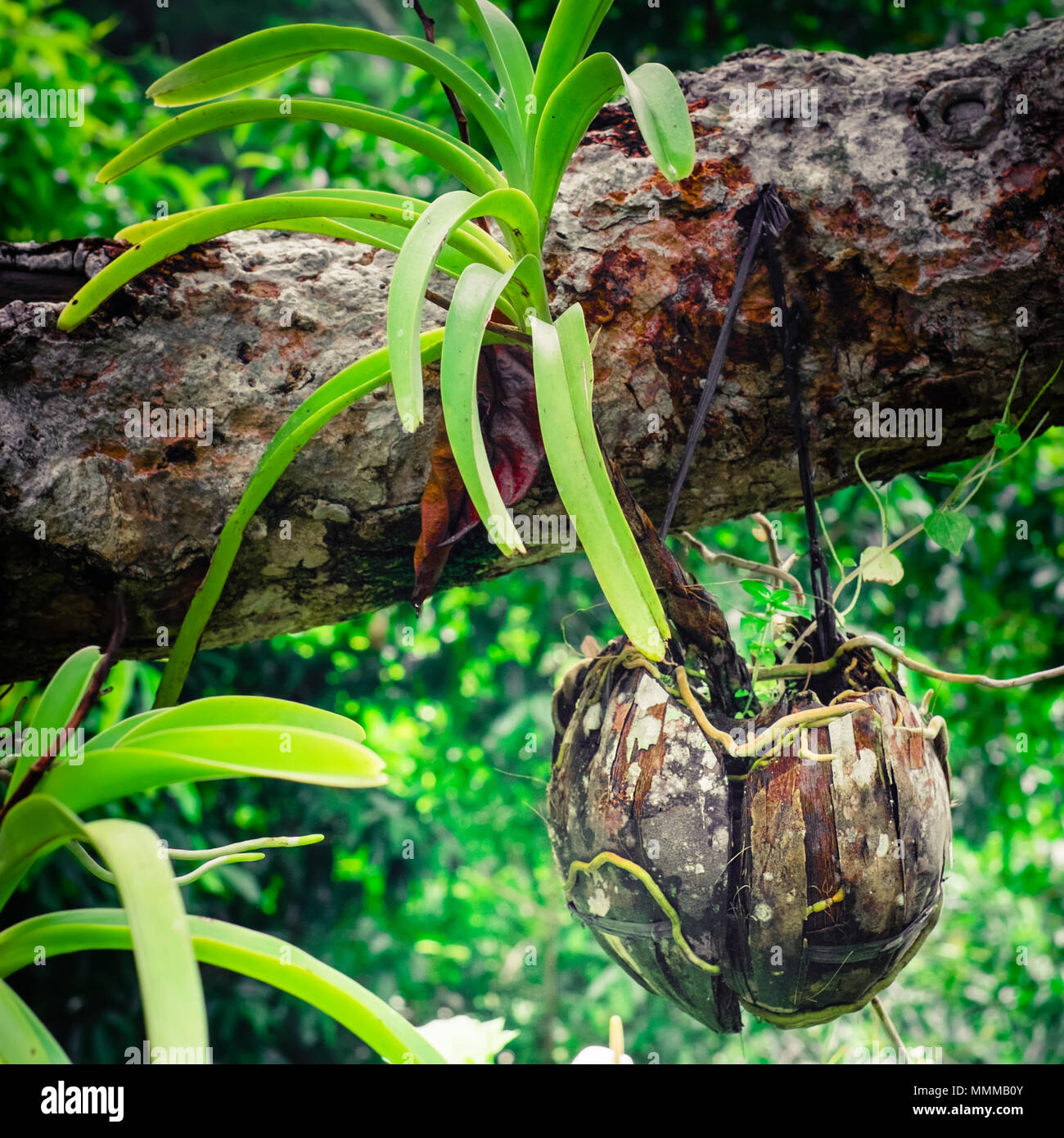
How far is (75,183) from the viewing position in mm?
1854

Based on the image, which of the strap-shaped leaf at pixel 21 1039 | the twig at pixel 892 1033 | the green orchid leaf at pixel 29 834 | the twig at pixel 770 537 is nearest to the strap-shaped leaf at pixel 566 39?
the twig at pixel 770 537

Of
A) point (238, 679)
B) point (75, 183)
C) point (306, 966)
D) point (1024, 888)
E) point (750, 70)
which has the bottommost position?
point (1024, 888)

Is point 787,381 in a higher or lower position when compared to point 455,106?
lower

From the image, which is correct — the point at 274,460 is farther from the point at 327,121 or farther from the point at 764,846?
the point at 764,846

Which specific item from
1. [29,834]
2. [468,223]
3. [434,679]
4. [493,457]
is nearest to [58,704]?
[29,834]

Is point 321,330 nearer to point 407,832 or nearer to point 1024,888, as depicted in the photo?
point 407,832

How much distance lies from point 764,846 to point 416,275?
467 millimetres

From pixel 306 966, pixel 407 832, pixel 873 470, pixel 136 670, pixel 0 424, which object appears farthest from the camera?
Result: pixel 407 832

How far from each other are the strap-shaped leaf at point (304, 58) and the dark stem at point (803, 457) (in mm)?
249

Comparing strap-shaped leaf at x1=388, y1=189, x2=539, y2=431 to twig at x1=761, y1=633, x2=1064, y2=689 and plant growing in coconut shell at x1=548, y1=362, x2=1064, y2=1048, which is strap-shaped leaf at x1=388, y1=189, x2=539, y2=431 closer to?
plant growing in coconut shell at x1=548, y1=362, x2=1064, y2=1048

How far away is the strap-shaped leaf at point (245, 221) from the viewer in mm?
667

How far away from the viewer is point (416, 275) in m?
0.53
